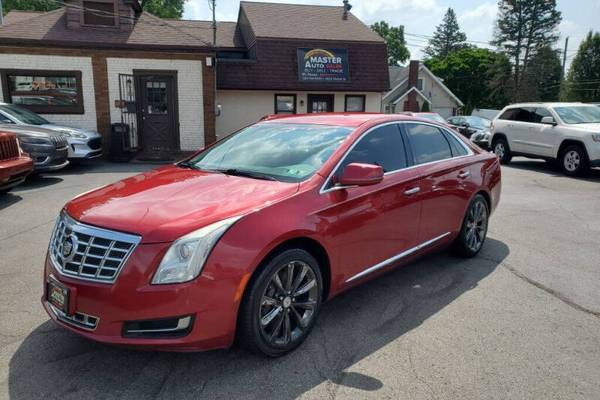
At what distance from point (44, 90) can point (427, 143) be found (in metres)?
13.9

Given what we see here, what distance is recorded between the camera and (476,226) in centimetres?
534

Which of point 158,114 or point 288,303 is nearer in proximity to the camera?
point 288,303

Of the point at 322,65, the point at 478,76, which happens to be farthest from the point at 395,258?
the point at 478,76

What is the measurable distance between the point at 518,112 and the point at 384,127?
Result: 11.2m

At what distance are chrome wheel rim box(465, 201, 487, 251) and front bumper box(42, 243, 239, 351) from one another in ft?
10.7

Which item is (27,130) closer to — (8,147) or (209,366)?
(8,147)

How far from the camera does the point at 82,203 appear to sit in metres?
3.30

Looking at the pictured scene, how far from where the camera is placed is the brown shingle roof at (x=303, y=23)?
2047cm

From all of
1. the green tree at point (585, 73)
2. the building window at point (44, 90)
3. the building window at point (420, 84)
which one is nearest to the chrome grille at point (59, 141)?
the building window at point (44, 90)

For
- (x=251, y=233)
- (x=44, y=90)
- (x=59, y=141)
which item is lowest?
(x=59, y=141)

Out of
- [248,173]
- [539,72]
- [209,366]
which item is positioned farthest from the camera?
[539,72]

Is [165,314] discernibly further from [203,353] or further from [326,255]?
[326,255]

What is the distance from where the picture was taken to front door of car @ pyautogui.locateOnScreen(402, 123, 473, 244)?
14.5 feet

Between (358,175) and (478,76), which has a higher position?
(478,76)
